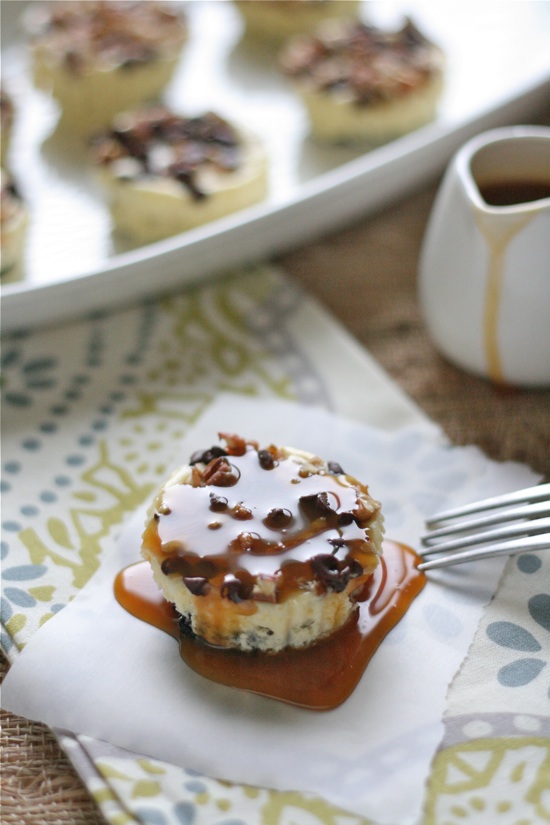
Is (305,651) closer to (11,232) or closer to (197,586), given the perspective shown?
(197,586)

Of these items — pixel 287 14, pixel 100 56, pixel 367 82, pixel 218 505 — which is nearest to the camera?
pixel 218 505

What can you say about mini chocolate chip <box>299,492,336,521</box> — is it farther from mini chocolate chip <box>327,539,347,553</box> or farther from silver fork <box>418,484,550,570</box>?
silver fork <box>418,484,550,570</box>

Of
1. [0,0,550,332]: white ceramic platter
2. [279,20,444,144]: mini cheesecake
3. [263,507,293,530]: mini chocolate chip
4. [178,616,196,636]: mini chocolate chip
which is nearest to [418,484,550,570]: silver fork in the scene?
[263,507,293,530]: mini chocolate chip

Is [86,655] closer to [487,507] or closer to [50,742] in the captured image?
[50,742]

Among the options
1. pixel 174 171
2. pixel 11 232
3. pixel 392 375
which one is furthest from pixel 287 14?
pixel 392 375

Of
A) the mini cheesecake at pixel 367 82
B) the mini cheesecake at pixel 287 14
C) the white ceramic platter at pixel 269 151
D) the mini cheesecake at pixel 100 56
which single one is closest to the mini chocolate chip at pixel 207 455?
the white ceramic platter at pixel 269 151

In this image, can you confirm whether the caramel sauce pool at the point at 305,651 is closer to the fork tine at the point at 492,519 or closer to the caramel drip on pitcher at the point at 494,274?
the fork tine at the point at 492,519
